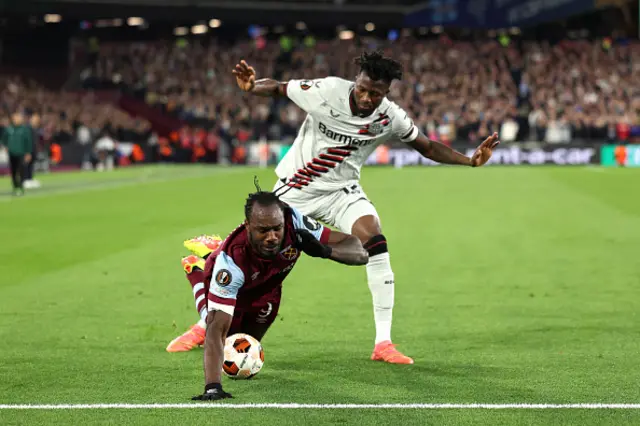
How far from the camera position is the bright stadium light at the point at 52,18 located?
181 feet

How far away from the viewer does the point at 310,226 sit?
6.96 meters

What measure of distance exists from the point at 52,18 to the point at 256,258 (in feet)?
177

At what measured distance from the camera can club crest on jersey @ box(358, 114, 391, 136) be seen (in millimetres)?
8289

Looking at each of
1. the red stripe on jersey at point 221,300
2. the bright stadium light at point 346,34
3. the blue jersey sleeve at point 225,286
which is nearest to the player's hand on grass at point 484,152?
the blue jersey sleeve at point 225,286

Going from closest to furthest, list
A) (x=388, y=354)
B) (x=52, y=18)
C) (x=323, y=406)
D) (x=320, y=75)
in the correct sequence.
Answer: (x=323, y=406) < (x=388, y=354) < (x=320, y=75) < (x=52, y=18)

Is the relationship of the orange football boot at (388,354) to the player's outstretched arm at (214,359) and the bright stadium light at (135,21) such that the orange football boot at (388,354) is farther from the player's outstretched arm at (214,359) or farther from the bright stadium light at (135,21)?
the bright stadium light at (135,21)

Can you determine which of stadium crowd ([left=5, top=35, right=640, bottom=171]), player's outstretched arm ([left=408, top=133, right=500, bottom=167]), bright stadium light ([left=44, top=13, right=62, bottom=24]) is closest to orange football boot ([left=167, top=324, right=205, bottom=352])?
player's outstretched arm ([left=408, top=133, right=500, bottom=167])

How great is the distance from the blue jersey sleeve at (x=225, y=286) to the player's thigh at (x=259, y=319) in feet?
3.19

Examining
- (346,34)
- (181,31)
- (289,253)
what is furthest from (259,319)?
(181,31)

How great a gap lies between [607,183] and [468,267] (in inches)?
772

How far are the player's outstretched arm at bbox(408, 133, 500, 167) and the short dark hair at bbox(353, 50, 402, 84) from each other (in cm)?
75

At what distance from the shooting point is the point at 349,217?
27.3ft

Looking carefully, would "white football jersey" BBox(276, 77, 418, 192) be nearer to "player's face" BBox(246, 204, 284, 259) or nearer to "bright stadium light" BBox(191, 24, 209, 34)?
"player's face" BBox(246, 204, 284, 259)

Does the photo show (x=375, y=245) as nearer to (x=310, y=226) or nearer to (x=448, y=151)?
(x=448, y=151)
